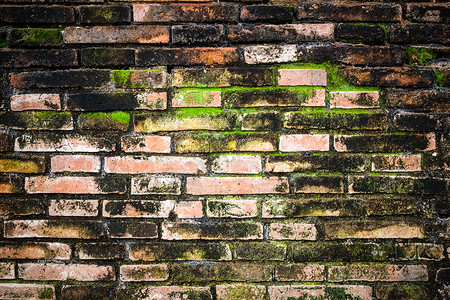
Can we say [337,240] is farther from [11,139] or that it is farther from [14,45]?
[14,45]

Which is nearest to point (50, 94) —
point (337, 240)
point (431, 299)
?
point (337, 240)

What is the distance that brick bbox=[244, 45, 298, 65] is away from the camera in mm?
1066

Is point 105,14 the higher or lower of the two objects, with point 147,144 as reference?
higher

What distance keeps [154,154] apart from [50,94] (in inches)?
19.4

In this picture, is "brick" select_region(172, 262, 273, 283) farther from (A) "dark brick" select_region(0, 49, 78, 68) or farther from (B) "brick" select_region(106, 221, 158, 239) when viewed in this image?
(A) "dark brick" select_region(0, 49, 78, 68)

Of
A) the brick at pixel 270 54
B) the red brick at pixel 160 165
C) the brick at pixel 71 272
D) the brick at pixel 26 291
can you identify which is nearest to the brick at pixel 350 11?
the brick at pixel 270 54

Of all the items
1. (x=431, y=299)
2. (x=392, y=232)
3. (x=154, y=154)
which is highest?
(x=154, y=154)

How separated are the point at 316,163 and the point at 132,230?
80 cm

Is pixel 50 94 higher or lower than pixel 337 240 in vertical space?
higher

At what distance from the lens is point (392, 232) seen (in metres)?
1.06

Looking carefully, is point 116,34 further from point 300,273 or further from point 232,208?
point 300,273

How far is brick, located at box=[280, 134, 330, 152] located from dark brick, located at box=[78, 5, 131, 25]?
808 millimetres

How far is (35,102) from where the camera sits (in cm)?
107

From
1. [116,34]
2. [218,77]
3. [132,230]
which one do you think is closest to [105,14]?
[116,34]
